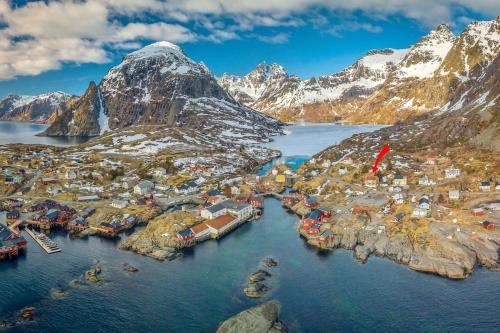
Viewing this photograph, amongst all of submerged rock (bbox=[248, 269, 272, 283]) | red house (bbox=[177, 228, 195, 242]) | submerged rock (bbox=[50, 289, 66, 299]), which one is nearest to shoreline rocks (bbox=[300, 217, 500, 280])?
submerged rock (bbox=[248, 269, 272, 283])

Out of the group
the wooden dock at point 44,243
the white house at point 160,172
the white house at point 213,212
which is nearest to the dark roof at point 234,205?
the white house at point 213,212

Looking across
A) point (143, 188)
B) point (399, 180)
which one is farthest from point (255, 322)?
point (143, 188)

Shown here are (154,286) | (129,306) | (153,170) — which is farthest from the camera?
(153,170)

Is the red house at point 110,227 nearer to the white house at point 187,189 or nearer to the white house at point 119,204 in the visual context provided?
the white house at point 119,204

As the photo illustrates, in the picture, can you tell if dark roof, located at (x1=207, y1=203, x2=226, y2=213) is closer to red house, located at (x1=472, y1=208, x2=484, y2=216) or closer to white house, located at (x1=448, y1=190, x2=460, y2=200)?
white house, located at (x1=448, y1=190, x2=460, y2=200)

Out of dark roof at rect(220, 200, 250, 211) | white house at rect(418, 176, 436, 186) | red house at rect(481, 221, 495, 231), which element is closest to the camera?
red house at rect(481, 221, 495, 231)

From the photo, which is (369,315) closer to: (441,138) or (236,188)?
(236,188)

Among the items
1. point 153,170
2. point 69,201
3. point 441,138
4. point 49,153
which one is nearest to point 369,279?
point 69,201

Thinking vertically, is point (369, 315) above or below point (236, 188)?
below
